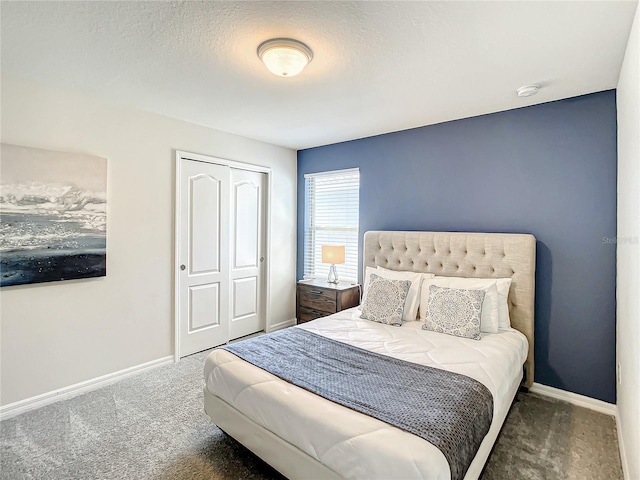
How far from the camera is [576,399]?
2740 mm

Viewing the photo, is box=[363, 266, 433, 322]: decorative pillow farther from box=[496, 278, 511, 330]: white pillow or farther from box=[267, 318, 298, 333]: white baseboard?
box=[267, 318, 298, 333]: white baseboard

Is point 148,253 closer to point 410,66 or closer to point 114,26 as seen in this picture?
point 114,26

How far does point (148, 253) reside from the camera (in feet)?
10.8

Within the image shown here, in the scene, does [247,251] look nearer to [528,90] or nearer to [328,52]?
[328,52]

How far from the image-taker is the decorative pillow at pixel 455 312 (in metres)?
2.55

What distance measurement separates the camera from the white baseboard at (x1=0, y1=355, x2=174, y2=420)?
2.51m

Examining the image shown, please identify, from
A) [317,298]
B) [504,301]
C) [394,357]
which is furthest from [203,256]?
[504,301]

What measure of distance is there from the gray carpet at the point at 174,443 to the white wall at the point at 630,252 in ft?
0.89

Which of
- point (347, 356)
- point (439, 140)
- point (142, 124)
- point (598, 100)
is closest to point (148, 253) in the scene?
point (142, 124)

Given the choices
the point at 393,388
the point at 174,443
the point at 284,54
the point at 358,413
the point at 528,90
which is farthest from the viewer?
the point at 528,90

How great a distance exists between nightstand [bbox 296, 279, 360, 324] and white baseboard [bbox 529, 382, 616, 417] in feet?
6.32

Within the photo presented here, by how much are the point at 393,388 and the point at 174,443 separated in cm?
150

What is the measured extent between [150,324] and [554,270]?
12.2 ft

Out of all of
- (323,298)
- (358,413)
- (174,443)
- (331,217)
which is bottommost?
(174,443)
